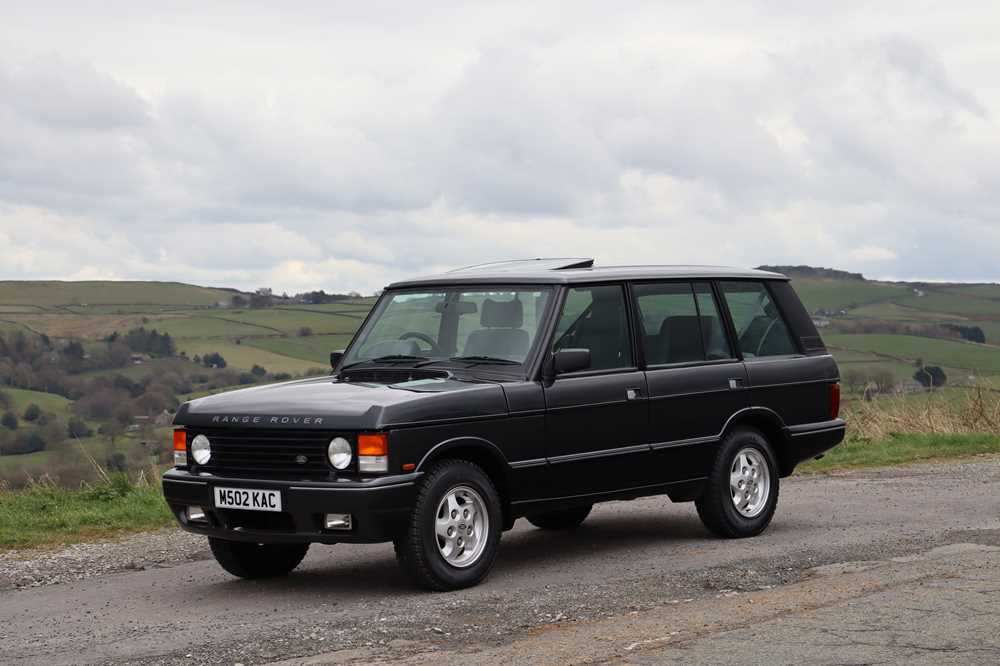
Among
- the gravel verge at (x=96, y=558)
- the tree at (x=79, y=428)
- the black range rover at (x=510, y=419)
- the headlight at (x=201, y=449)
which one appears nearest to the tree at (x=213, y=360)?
the tree at (x=79, y=428)

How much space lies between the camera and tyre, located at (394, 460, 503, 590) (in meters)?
8.24

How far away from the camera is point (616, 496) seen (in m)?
9.72

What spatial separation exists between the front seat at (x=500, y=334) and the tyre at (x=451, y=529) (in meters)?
0.96

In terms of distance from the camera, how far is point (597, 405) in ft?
31.3

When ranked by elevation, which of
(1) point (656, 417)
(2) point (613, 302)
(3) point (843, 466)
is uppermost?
(2) point (613, 302)

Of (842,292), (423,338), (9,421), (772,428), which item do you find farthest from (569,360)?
(842,292)

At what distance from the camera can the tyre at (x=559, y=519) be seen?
1145cm

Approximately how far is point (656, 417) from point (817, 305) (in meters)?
65.8

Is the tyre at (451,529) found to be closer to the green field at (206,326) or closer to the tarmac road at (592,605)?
the tarmac road at (592,605)

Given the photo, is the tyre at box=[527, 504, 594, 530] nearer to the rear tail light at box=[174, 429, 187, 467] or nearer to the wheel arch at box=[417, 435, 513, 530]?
the wheel arch at box=[417, 435, 513, 530]

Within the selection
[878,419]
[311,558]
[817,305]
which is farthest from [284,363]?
[311,558]

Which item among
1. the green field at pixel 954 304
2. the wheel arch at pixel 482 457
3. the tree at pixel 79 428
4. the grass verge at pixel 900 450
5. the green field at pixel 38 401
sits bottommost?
the tree at pixel 79 428

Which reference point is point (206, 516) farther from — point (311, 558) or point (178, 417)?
point (311, 558)

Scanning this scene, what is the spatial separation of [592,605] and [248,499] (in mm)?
2183
